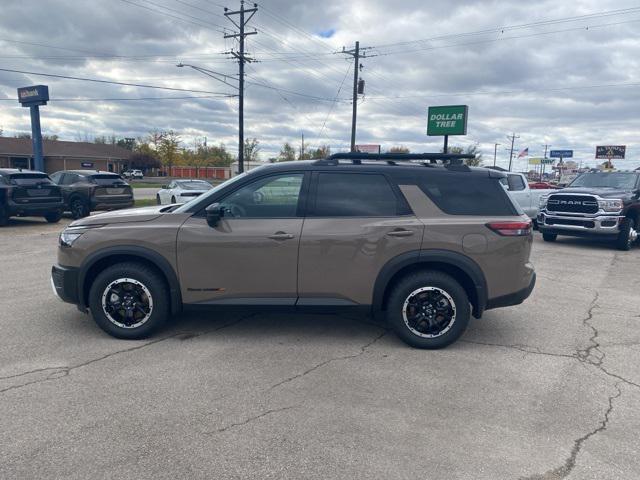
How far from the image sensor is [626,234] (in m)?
11.3

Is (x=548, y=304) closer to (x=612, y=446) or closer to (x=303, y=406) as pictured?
(x=612, y=446)

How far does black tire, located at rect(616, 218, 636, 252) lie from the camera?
11.3 meters

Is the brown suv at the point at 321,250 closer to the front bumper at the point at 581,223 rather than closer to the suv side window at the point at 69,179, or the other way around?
the front bumper at the point at 581,223

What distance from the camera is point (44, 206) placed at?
13281mm

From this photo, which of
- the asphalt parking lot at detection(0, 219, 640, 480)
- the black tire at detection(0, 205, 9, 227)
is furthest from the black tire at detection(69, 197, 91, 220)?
the asphalt parking lot at detection(0, 219, 640, 480)

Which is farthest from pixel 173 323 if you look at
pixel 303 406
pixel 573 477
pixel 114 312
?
pixel 573 477

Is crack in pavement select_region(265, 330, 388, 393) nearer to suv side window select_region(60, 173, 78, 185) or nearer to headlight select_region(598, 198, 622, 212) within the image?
headlight select_region(598, 198, 622, 212)

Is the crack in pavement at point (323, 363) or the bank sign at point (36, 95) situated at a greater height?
the bank sign at point (36, 95)

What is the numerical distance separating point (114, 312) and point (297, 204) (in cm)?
207

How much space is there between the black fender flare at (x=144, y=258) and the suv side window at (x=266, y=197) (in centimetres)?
80

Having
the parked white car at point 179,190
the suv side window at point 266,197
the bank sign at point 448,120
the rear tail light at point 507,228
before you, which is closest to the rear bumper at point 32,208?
the parked white car at point 179,190

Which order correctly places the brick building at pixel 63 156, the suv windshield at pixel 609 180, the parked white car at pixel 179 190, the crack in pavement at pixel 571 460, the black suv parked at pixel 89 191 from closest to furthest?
the crack in pavement at pixel 571 460 < the suv windshield at pixel 609 180 < the black suv parked at pixel 89 191 < the parked white car at pixel 179 190 < the brick building at pixel 63 156

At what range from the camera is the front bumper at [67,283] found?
179 inches

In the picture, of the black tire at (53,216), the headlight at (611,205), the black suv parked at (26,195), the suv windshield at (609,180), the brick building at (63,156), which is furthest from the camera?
the brick building at (63,156)
